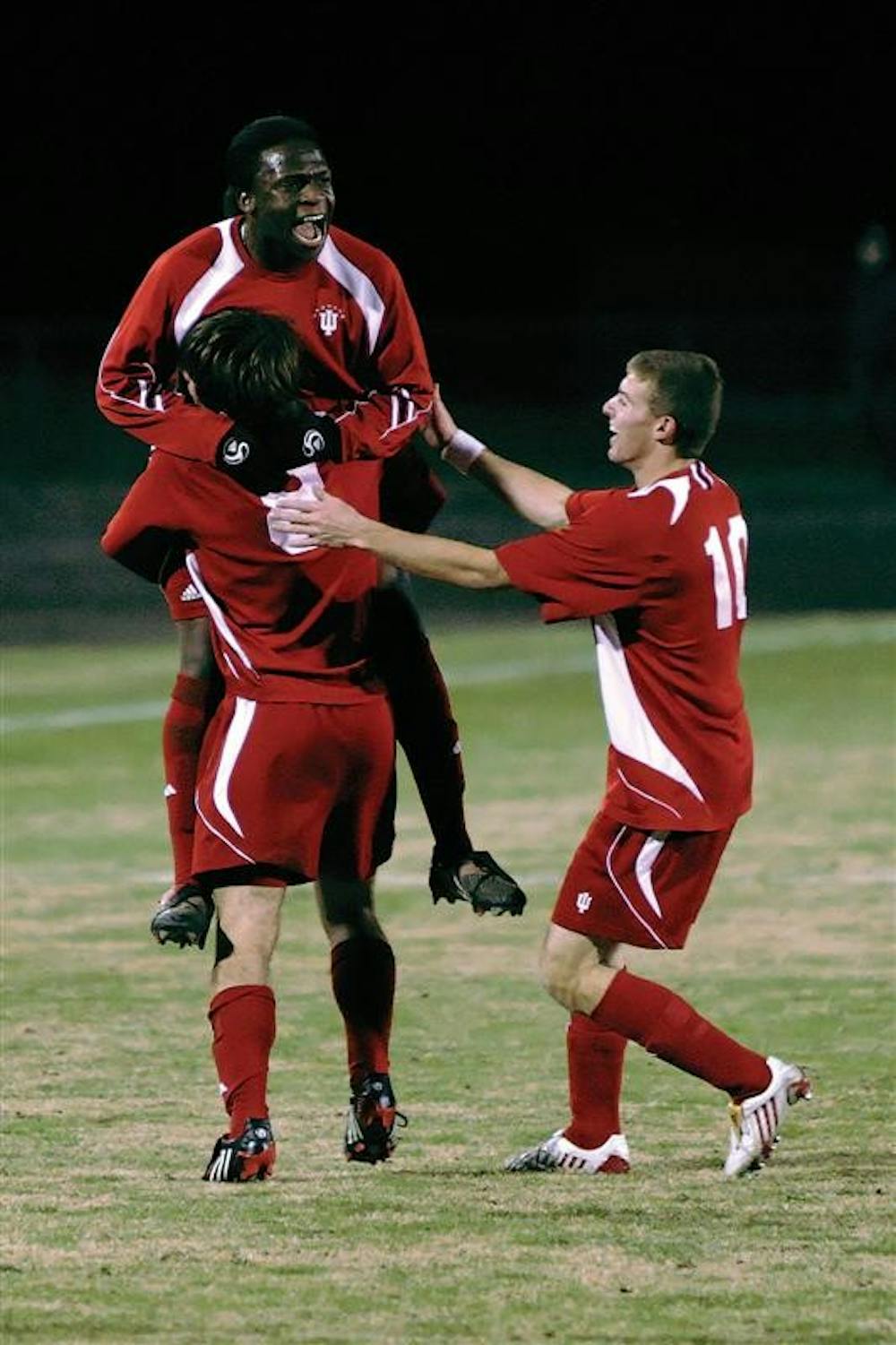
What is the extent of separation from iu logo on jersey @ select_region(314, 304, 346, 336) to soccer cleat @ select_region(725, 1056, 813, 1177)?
2.03 m

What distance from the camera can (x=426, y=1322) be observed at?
516cm

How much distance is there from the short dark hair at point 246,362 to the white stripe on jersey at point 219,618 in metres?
0.39

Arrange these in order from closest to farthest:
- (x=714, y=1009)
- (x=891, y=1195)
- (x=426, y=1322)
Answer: (x=426, y=1322), (x=891, y=1195), (x=714, y=1009)

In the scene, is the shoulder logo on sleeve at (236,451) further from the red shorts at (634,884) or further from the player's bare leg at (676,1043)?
the player's bare leg at (676,1043)

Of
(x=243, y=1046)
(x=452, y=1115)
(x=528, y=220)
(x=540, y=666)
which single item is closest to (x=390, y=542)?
(x=243, y=1046)

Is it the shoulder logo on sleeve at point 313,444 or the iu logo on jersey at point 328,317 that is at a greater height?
the iu logo on jersey at point 328,317

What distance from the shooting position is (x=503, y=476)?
707cm

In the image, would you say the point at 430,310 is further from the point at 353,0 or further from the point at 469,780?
the point at 469,780

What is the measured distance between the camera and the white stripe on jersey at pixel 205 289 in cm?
678

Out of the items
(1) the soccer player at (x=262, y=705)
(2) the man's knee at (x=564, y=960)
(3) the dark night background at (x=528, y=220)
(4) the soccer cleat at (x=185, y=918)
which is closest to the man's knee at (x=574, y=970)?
(2) the man's knee at (x=564, y=960)

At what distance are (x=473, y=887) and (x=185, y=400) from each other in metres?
1.41

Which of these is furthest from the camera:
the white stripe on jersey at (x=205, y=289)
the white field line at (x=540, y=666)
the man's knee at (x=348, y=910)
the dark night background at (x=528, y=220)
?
the dark night background at (x=528, y=220)

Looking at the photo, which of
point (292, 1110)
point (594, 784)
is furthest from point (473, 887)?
point (594, 784)

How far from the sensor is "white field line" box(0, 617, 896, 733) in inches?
658
